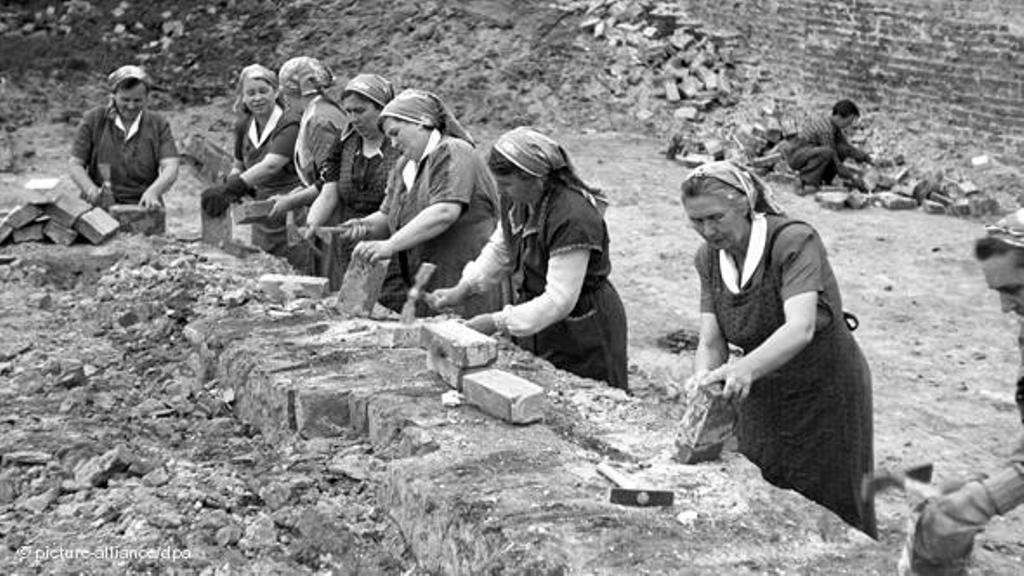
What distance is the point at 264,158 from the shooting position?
8.18 m

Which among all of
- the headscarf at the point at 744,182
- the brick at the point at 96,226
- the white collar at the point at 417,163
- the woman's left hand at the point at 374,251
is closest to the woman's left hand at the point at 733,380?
the headscarf at the point at 744,182

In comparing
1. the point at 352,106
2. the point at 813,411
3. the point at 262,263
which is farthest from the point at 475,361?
the point at 262,263

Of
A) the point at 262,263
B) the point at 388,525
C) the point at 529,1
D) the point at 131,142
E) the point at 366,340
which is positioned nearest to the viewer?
the point at 388,525

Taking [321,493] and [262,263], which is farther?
[262,263]

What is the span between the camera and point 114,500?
15.1 ft

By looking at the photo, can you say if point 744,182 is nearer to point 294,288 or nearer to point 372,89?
point 372,89

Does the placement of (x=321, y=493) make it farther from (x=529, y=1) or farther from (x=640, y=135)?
(x=529, y=1)

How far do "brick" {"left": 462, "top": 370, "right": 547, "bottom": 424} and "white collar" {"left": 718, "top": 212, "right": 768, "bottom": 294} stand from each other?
0.73 meters

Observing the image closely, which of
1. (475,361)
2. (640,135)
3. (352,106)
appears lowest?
(640,135)

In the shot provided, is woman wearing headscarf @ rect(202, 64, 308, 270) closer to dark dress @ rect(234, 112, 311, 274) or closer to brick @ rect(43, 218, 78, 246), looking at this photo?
dark dress @ rect(234, 112, 311, 274)

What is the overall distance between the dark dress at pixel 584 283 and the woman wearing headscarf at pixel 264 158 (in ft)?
9.11

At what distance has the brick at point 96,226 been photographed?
27.7 ft

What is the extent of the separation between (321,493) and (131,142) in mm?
4649

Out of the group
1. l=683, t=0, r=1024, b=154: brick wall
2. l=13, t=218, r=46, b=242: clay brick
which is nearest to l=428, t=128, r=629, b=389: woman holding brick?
l=13, t=218, r=46, b=242: clay brick
